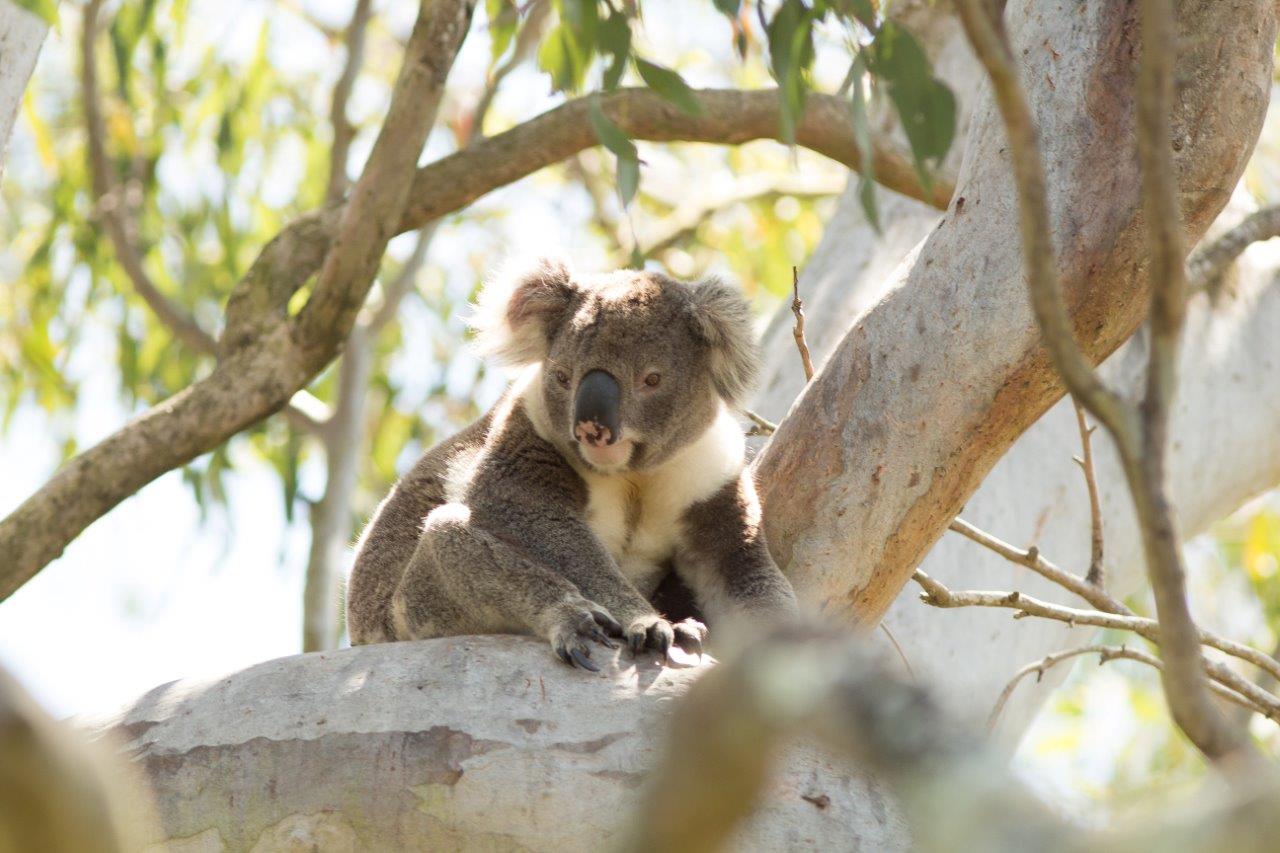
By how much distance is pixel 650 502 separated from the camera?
3.15 m

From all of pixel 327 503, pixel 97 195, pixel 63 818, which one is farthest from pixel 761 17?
pixel 97 195

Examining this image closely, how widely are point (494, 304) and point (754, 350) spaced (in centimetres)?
63

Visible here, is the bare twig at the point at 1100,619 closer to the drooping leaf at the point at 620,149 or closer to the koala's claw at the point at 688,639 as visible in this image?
the koala's claw at the point at 688,639

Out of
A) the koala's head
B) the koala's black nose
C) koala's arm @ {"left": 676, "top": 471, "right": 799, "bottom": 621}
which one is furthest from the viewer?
the koala's head

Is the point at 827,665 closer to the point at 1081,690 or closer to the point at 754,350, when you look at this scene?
the point at 754,350

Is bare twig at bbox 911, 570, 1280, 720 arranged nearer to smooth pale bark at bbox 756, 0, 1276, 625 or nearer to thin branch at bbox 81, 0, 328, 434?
smooth pale bark at bbox 756, 0, 1276, 625

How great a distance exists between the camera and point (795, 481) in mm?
2709

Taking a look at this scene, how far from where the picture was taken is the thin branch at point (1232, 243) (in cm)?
374

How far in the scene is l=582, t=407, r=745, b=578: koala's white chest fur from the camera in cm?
309

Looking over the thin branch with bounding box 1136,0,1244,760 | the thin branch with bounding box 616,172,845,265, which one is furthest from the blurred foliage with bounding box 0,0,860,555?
the thin branch with bounding box 1136,0,1244,760

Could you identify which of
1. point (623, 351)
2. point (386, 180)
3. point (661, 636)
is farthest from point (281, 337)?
point (661, 636)

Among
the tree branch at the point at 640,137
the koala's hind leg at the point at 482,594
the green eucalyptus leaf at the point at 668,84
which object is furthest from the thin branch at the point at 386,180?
the green eucalyptus leaf at the point at 668,84

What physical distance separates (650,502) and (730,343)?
0.41 metres

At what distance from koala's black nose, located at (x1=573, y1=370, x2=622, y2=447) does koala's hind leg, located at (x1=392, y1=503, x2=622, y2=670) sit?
0.30 m
